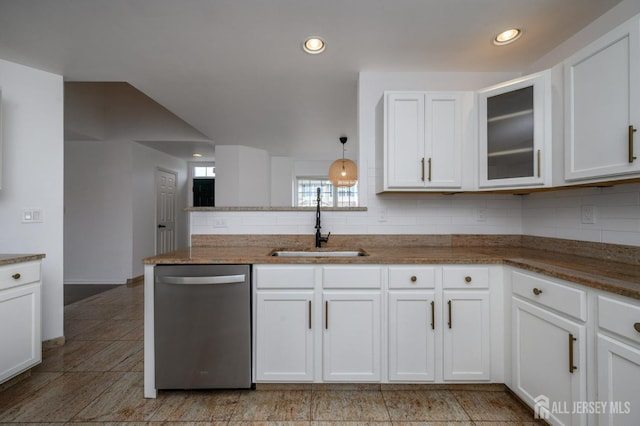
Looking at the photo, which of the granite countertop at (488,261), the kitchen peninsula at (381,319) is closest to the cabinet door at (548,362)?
the kitchen peninsula at (381,319)

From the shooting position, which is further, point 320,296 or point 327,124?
point 327,124

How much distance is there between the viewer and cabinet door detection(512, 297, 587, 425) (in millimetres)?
1263

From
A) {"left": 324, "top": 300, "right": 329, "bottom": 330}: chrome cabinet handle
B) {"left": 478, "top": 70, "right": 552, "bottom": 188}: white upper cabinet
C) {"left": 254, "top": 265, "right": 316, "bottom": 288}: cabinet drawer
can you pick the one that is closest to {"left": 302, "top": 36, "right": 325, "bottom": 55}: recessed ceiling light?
{"left": 478, "top": 70, "right": 552, "bottom": 188}: white upper cabinet

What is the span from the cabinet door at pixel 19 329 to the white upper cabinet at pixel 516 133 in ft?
10.7

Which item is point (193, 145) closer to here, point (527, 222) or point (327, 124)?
point (327, 124)

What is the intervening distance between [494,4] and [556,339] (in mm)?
1905

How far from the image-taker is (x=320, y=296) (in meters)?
1.74

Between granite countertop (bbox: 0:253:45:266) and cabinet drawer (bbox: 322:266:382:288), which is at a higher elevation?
granite countertop (bbox: 0:253:45:266)

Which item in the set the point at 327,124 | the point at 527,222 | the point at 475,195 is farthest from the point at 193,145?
the point at 527,222

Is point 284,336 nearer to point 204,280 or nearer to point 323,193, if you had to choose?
point 204,280

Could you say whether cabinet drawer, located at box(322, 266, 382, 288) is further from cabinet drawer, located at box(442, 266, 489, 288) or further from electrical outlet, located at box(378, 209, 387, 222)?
electrical outlet, located at box(378, 209, 387, 222)

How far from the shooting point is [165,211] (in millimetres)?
5629

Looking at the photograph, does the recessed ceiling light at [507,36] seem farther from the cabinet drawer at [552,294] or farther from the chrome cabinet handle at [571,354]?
the chrome cabinet handle at [571,354]

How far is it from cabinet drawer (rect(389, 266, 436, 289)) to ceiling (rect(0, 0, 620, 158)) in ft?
5.29
